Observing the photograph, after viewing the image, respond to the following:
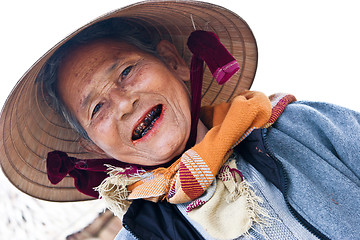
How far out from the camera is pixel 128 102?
2.97 ft

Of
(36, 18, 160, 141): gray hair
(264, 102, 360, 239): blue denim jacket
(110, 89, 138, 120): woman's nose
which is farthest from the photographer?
(36, 18, 160, 141): gray hair

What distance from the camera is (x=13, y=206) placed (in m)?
1.38

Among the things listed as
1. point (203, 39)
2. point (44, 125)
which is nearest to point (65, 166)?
point (44, 125)

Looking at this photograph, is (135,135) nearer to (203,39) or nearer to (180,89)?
(180,89)

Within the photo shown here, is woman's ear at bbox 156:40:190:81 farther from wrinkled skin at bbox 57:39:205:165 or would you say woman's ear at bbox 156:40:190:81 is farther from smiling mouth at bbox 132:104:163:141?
smiling mouth at bbox 132:104:163:141

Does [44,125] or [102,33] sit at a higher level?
[102,33]

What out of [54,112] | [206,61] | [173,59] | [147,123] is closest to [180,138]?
[147,123]

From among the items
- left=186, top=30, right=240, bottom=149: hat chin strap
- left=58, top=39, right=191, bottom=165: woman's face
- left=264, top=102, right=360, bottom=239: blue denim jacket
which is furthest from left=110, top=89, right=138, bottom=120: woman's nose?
left=264, top=102, right=360, bottom=239: blue denim jacket

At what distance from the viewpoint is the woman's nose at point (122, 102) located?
2.97 ft

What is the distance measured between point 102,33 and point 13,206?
0.86 m

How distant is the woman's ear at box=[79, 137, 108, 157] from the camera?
118cm

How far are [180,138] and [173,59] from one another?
353 millimetres

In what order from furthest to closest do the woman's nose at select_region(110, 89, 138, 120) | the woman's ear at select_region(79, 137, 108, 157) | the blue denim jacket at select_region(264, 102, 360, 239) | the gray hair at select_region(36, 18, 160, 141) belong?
1. the woman's ear at select_region(79, 137, 108, 157)
2. the gray hair at select_region(36, 18, 160, 141)
3. the woman's nose at select_region(110, 89, 138, 120)
4. the blue denim jacket at select_region(264, 102, 360, 239)

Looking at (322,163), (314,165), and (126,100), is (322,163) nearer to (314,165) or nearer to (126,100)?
(314,165)
